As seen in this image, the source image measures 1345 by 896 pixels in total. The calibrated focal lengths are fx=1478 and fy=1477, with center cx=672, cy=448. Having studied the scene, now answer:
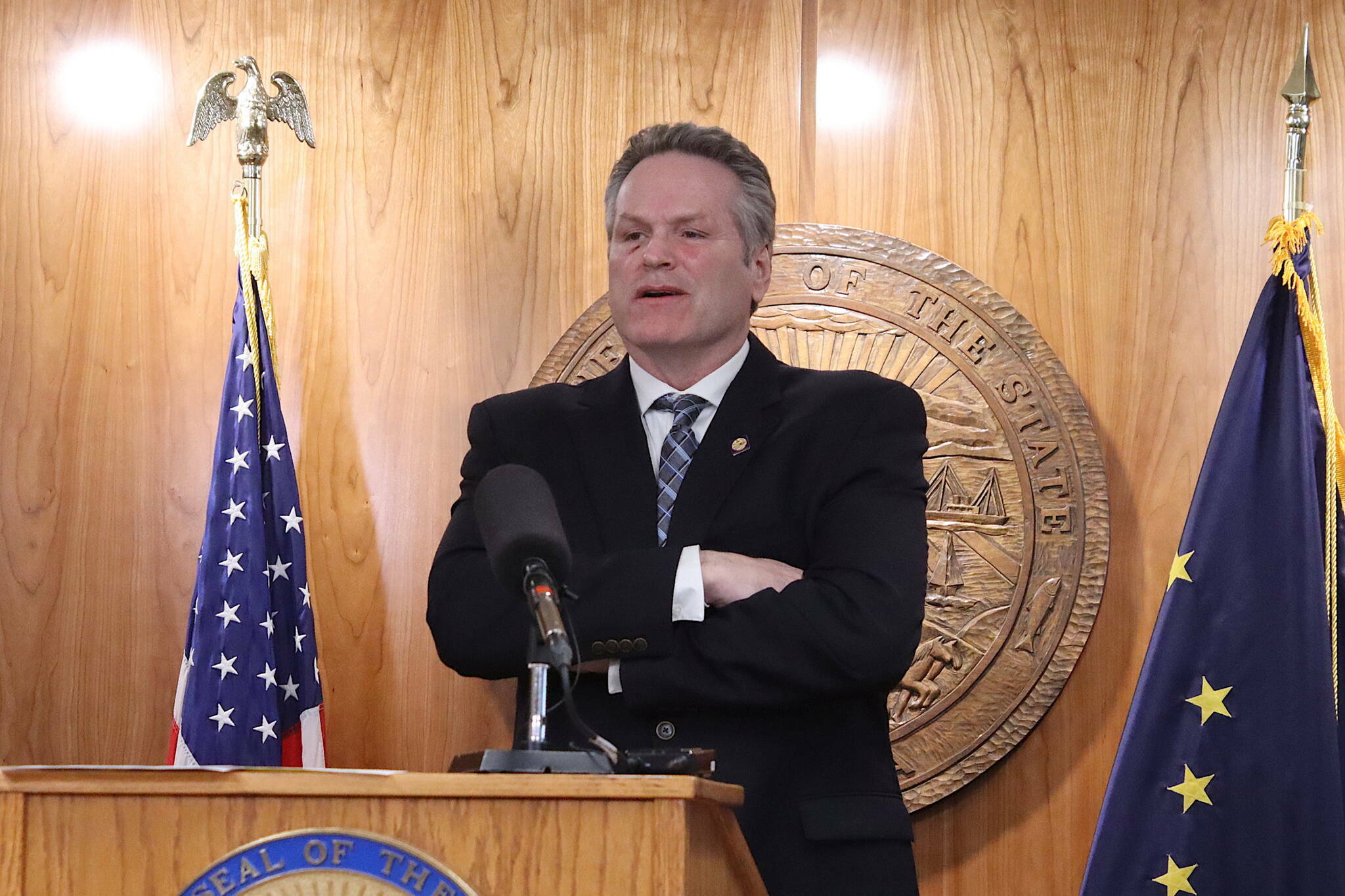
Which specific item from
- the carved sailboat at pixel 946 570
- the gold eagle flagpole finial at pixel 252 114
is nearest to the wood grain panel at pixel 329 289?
the gold eagle flagpole finial at pixel 252 114

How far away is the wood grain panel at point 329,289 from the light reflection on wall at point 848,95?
0.07 metres

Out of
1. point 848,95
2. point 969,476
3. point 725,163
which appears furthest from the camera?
point 848,95

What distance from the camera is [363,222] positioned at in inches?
135

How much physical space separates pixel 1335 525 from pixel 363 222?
7.12 ft

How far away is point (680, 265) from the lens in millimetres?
2414

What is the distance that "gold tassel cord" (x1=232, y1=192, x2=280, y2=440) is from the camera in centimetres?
315

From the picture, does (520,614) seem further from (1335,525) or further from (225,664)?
(1335,525)

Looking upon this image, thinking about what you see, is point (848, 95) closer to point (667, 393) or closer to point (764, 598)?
point (667, 393)

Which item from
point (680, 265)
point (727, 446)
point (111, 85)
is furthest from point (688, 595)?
point (111, 85)

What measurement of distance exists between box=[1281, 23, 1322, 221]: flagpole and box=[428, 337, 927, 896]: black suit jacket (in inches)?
40.9

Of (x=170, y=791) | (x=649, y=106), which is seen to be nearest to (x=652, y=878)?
(x=170, y=791)

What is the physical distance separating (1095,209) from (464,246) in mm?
1425

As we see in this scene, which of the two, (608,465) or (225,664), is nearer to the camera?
(608,465)

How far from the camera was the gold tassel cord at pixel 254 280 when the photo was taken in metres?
3.15
